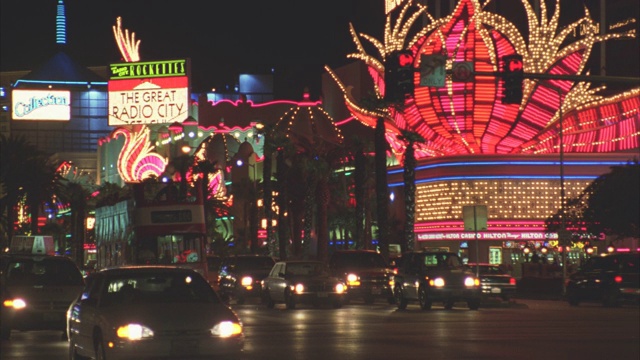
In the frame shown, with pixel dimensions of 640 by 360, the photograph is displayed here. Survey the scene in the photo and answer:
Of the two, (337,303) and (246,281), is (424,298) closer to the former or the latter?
(337,303)

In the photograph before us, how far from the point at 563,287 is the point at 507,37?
108ft

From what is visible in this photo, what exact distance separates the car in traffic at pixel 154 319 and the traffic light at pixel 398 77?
1131cm

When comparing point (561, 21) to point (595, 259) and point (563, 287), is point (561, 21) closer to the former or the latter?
point (563, 287)

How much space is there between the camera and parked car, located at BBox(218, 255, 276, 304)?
41719mm

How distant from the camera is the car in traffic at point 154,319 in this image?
14109 mm

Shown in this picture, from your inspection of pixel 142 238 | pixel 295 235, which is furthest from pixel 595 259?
pixel 295 235

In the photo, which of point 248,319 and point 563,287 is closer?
point 248,319

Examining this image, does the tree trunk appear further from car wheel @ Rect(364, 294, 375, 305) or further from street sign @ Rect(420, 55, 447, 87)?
street sign @ Rect(420, 55, 447, 87)

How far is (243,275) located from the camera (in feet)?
138

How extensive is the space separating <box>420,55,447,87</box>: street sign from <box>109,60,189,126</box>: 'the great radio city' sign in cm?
8662

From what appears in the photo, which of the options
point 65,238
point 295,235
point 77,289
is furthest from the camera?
point 65,238

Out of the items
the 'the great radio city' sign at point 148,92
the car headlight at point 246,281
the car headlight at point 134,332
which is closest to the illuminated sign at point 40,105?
the 'the great radio city' sign at point 148,92

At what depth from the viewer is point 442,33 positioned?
74.5 m

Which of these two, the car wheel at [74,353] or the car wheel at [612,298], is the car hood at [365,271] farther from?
the car wheel at [74,353]
